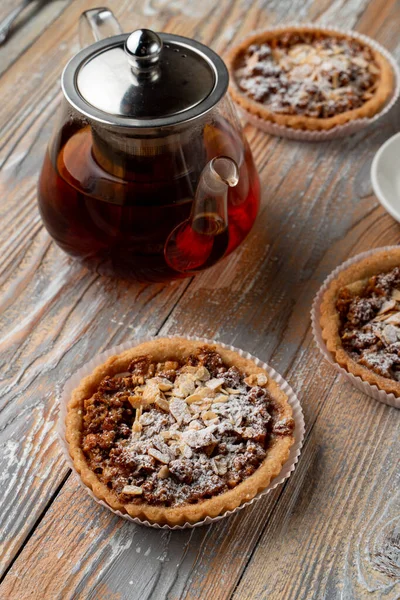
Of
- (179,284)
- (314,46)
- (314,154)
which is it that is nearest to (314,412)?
(179,284)

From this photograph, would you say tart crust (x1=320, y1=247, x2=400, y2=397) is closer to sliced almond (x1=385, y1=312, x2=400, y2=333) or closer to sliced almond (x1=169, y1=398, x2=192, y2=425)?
sliced almond (x1=385, y1=312, x2=400, y2=333)

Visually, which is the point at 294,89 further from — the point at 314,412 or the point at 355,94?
the point at 314,412

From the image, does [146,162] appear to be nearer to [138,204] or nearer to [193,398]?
[138,204]

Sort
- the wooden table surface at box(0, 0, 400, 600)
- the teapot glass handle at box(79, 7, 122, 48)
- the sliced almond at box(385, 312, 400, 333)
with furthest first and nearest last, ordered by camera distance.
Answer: the teapot glass handle at box(79, 7, 122, 48)
the sliced almond at box(385, 312, 400, 333)
the wooden table surface at box(0, 0, 400, 600)

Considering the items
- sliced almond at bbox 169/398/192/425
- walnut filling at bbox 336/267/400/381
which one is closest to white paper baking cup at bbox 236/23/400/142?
walnut filling at bbox 336/267/400/381

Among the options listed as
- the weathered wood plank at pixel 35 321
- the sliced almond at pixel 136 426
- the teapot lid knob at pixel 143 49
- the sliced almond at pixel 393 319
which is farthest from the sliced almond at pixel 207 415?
the teapot lid knob at pixel 143 49

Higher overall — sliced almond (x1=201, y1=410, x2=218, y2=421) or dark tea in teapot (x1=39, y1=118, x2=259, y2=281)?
dark tea in teapot (x1=39, y1=118, x2=259, y2=281)

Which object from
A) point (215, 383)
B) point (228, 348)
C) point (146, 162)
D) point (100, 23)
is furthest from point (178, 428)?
point (100, 23)

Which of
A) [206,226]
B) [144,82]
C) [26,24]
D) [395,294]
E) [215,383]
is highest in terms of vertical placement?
[144,82]
